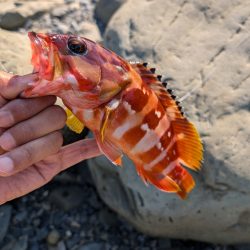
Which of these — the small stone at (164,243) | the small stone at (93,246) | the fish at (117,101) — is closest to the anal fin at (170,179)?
the fish at (117,101)

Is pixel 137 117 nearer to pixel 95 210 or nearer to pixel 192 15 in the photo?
pixel 192 15

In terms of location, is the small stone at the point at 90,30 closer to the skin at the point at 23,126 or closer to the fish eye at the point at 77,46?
the skin at the point at 23,126

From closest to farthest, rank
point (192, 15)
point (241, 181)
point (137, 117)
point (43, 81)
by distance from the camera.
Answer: point (43, 81) < point (137, 117) < point (241, 181) < point (192, 15)

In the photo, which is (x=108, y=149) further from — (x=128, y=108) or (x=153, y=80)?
(x=153, y=80)

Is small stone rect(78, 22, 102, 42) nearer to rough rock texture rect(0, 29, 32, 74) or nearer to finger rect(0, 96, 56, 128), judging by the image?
rough rock texture rect(0, 29, 32, 74)

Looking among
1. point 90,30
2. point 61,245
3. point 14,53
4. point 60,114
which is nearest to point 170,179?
point 60,114

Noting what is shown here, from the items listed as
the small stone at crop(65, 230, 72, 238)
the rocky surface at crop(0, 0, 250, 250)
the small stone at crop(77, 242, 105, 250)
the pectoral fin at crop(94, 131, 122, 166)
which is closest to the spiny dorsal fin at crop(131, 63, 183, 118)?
the pectoral fin at crop(94, 131, 122, 166)

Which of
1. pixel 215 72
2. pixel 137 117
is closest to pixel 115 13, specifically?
pixel 215 72
